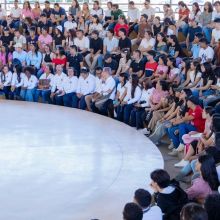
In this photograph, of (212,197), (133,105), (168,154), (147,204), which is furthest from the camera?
(133,105)

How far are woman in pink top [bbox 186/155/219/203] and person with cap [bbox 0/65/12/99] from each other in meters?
7.35

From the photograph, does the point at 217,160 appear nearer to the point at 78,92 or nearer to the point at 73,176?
the point at 73,176

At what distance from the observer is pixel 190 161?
273 inches

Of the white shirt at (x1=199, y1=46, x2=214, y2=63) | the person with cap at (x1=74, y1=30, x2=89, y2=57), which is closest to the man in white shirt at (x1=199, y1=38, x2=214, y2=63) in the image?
the white shirt at (x1=199, y1=46, x2=214, y2=63)

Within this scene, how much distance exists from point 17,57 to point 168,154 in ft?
19.3

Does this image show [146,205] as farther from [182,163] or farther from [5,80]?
[5,80]

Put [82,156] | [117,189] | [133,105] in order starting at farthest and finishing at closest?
[133,105] → [82,156] → [117,189]

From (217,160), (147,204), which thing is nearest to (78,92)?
(217,160)

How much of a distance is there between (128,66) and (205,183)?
616cm

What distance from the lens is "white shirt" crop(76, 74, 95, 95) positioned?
35.5ft

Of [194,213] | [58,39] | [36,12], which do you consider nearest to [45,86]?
[58,39]

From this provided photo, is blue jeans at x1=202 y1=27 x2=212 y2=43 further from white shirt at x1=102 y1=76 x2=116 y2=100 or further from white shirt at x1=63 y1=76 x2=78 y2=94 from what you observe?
white shirt at x1=63 y1=76 x2=78 y2=94

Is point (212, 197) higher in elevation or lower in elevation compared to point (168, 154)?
higher

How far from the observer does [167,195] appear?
491 cm
